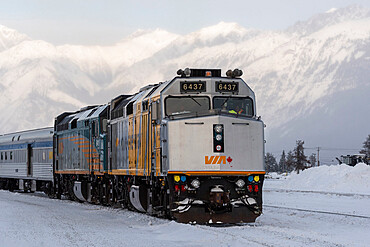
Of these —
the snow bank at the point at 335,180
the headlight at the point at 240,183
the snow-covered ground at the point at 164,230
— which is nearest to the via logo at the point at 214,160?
the headlight at the point at 240,183

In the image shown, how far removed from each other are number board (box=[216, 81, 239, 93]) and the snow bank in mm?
22553

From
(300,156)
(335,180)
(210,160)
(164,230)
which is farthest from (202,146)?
(300,156)

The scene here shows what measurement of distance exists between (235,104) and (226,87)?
53cm

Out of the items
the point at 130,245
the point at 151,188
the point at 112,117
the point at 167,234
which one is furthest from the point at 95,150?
the point at 130,245

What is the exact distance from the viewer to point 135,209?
863 inches

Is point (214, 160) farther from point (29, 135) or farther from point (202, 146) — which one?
point (29, 135)

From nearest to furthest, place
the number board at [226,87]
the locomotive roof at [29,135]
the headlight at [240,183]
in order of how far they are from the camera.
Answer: the headlight at [240,183], the number board at [226,87], the locomotive roof at [29,135]

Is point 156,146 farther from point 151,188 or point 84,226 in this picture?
point 84,226

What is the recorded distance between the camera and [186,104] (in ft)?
56.9

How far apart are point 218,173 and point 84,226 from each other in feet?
12.7

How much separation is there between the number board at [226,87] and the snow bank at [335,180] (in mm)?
22553

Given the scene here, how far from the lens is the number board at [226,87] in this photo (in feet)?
57.5

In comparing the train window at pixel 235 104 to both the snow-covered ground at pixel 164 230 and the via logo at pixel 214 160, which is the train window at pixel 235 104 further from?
the snow-covered ground at pixel 164 230

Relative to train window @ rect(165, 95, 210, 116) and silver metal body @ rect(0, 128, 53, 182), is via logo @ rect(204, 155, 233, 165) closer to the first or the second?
train window @ rect(165, 95, 210, 116)
